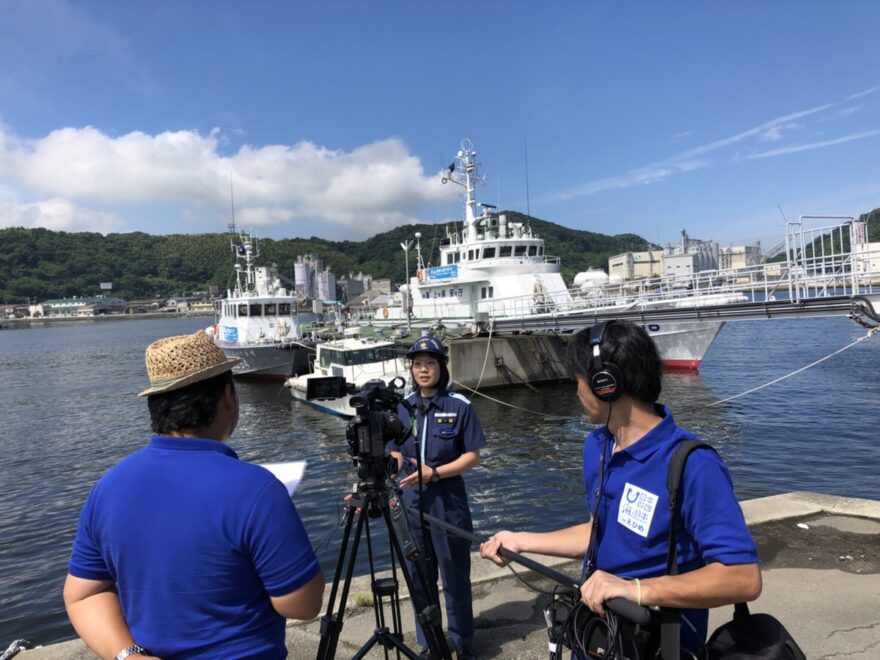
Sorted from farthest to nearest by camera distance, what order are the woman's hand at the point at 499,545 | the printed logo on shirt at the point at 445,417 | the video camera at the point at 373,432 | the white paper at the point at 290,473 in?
the printed logo on shirt at the point at 445,417 < the white paper at the point at 290,473 < the video camera at the point at 373,432 < the woman's hand at the point at 499,545

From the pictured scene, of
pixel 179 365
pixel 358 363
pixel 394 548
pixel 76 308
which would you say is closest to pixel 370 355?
pixel 358 363

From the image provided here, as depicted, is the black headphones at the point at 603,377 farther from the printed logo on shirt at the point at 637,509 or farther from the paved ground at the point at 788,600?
the paved ground at the point at 788,600

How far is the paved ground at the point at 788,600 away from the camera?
3.13m

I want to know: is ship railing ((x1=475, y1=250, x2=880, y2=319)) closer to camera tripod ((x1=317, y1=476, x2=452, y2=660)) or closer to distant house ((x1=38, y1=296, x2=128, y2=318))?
camera tripod ((x1=317, y1=476, x2=452, y2=660))

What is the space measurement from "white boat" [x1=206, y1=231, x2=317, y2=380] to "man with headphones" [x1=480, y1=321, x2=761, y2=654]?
83.4ft

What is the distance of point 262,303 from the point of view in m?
29.3

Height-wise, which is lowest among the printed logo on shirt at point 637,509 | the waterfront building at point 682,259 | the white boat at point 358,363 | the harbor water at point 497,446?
the harbor water at point 497,446

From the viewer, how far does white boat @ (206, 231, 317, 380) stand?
27578mm

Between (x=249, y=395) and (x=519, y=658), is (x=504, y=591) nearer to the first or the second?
(x=519, y=658)

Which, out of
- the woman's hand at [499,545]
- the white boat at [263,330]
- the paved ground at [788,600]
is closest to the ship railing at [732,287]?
the paved ground at [788,600]

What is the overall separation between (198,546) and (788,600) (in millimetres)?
3753

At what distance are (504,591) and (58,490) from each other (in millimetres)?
12640

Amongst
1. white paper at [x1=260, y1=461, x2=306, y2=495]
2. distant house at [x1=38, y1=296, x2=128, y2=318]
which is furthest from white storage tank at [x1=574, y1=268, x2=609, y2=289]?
distant house at [x1=38, y1=296, x2=128, y2=318]

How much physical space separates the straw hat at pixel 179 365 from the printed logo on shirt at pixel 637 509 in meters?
1.30
